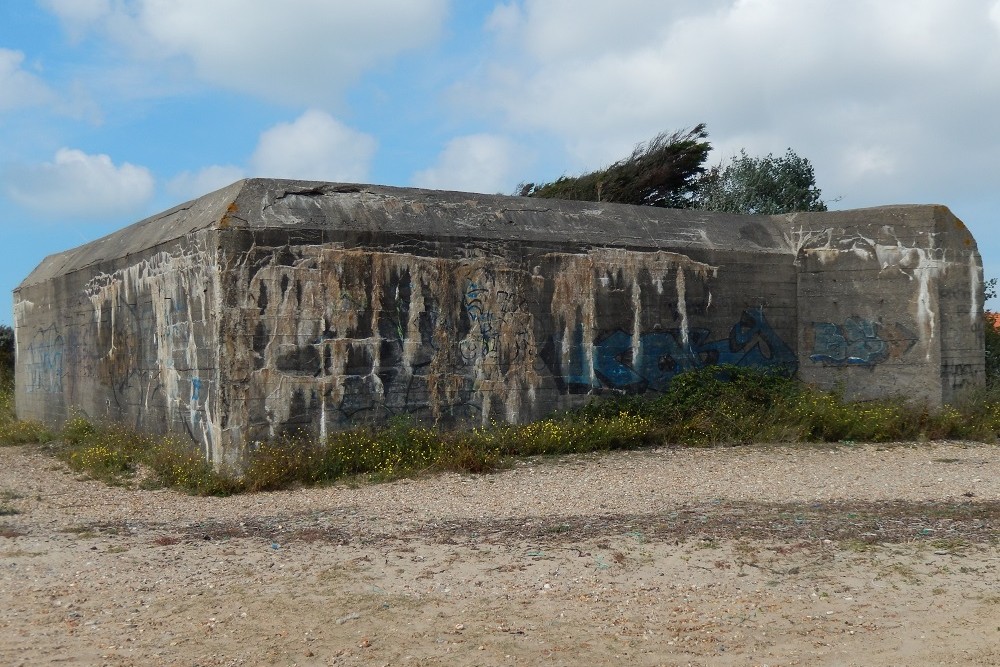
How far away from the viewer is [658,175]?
909 inches

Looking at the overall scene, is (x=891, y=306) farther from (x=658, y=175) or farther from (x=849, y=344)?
(x=658, y=175)

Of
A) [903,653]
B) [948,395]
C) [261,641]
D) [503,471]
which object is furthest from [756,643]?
[948,395]

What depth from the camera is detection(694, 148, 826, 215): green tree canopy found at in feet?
67.8

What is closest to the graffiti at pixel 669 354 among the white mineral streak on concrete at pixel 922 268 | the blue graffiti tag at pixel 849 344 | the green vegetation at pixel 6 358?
the blue graffiti tag at pixel 849 344

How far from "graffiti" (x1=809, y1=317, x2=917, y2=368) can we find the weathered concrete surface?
2cm

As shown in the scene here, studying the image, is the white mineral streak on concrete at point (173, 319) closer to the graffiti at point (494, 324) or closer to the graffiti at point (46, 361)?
the graffiti at point (46, 361)

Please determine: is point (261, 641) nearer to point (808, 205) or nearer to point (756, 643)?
point (756, 643)

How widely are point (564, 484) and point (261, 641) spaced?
434cm

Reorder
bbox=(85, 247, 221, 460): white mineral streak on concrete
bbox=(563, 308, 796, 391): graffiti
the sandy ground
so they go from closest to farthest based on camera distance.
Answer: the sandy ground
bbox=(85, 247, 221, 460): white mineral streak on concrete
bbox=(563, 308, 796, 391): graffiti

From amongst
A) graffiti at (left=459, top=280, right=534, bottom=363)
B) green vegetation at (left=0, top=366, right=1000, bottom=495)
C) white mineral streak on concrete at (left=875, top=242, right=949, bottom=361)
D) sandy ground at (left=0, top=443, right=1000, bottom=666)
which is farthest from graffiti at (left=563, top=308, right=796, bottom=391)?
sandy ground at (left=0, top=443, right=1000, bottom=666)

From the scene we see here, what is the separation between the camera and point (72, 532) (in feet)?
23.6

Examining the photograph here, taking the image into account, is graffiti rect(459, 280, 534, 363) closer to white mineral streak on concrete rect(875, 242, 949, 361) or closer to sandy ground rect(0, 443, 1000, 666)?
sandy ground rect(0, 443, 1000, 666)

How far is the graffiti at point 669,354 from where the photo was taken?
35.8 ft

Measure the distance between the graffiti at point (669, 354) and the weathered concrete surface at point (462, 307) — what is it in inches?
0.8
